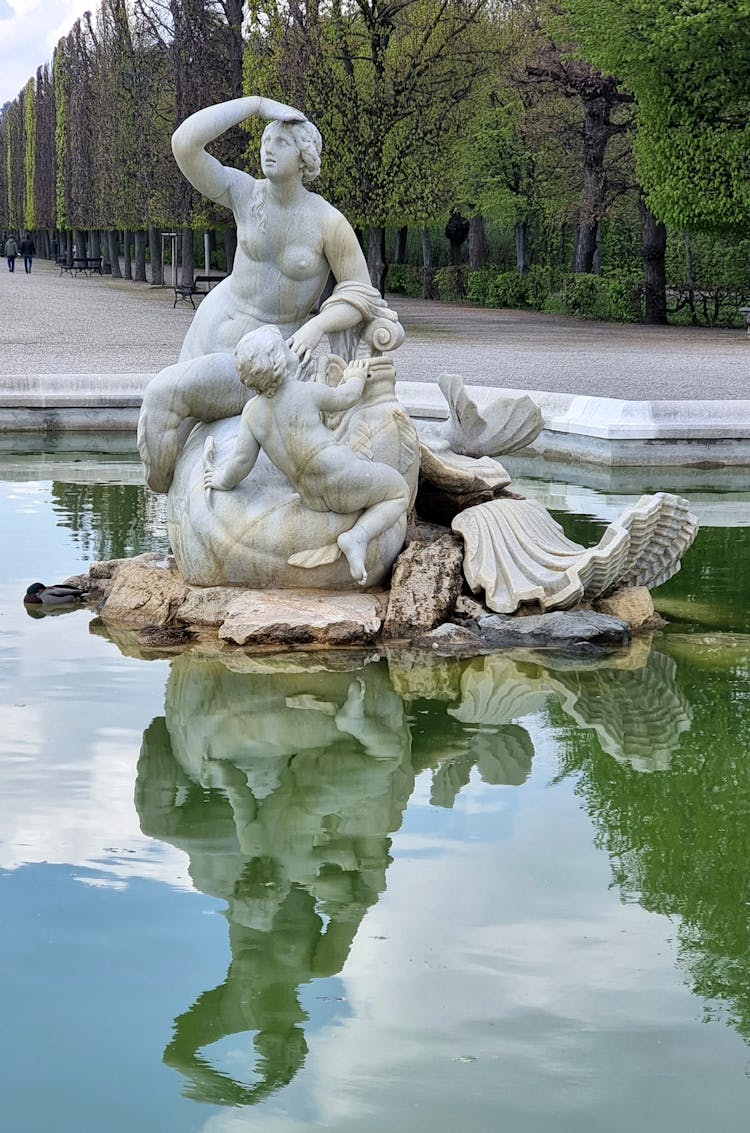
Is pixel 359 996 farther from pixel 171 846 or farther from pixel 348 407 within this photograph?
pixel 348 407

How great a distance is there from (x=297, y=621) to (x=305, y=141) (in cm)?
190

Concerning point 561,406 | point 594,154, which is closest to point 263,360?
point 561,406

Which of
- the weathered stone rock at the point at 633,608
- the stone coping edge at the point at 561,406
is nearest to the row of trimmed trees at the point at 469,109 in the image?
the stone coping edge at the point at 561,406

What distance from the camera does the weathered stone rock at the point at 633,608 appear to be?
21.1ft

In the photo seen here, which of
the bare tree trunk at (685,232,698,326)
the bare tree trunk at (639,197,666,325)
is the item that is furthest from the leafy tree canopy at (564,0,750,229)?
the bare tree trunk at (685,232,698,326)

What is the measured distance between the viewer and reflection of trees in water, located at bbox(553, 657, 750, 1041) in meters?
3.45

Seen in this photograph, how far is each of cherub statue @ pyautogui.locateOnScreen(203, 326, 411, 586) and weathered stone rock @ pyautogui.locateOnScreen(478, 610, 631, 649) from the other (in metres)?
0.53

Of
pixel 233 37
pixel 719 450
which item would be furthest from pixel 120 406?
pixel 233 37

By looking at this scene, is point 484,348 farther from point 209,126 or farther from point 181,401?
point 209,126

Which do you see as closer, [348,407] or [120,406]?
[348,407]

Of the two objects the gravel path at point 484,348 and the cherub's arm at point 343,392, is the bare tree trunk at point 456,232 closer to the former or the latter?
the gravel path at point 484,348

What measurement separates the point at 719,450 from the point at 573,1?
12532 mm

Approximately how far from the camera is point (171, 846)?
4051 millimetres

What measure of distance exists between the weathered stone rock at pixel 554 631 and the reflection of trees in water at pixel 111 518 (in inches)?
87.1
